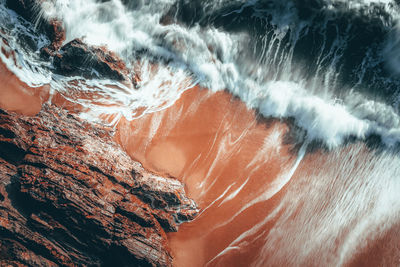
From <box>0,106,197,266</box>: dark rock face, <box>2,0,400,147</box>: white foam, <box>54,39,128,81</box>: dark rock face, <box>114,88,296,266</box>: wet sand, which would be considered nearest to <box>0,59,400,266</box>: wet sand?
<box>114,88,296,266</box>: wet sand

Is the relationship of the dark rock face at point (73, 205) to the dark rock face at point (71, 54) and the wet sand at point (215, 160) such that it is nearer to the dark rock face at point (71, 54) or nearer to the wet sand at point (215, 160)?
the wet sand at point (215, 160)

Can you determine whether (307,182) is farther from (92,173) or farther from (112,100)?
(112,100)

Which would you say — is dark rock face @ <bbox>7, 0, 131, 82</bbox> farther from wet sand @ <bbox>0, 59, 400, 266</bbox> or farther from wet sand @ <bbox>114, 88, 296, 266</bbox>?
wet sand @ <bbox>114, 88, 296, 266</bbox>

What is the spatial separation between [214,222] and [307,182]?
228 centimetres

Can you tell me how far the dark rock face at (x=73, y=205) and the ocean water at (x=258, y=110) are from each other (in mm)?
648

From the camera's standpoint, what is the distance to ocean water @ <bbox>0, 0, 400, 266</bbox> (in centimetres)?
477

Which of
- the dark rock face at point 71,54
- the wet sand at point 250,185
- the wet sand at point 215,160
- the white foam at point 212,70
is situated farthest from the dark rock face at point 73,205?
the dark rock face at point 71,54

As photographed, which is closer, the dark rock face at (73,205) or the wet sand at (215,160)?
the dark rock face at (73,205)

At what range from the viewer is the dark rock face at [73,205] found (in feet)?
13.4

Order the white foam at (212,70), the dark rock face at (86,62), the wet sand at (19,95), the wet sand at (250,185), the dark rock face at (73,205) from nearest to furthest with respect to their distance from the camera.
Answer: the dark rock face at (73,205) → the wet sand at (250,185) → the wet sand at (19,95) → the white foam at (212,70) → the dark rock face at (86,62)

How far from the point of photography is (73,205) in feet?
13.4

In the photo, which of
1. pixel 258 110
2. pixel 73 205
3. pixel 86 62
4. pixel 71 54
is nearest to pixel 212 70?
pixel 258 110

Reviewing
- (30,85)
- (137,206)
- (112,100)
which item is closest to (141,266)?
(137,206)

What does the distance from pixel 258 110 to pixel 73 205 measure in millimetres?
4385
